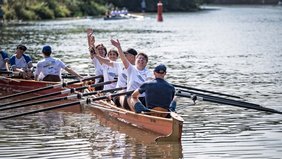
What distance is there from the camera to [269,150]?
15.6m

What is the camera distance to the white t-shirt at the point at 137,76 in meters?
17.8

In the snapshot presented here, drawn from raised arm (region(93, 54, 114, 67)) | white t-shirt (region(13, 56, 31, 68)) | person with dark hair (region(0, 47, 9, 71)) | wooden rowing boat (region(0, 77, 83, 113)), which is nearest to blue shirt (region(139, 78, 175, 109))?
raised arm (region(93, 54, 114, 67))

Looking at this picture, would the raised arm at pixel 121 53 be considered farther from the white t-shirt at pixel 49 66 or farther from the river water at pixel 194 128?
the white t-shirt at pixel 49 66

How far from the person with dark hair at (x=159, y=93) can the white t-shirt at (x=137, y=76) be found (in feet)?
2.76

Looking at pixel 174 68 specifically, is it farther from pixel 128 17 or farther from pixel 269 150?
pixel 128 17

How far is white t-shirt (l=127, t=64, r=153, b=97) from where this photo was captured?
1778 centimetres

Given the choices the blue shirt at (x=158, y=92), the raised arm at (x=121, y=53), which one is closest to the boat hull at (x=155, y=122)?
the blue shirt at (x=158, y=92)

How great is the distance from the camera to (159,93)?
16.5 metres

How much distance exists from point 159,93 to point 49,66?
805cm

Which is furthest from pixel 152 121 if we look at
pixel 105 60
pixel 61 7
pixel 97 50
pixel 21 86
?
pixel 61 7

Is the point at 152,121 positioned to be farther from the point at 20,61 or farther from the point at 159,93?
the point at 20,61

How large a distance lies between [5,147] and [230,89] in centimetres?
1110

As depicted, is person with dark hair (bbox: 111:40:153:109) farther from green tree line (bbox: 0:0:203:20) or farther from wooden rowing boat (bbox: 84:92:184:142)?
green tree line (bbox: 0:0:203:20)

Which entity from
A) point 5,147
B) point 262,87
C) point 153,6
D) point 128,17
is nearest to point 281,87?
point 262,87
